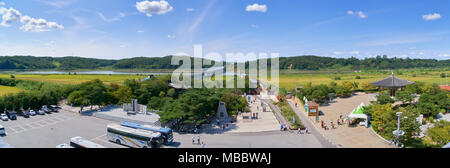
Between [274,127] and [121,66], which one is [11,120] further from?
[121,66]

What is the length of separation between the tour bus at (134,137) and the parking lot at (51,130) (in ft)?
2.42

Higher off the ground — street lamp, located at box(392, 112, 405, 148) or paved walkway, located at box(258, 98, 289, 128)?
street lamp, located at box(392, 112, 405, 148)

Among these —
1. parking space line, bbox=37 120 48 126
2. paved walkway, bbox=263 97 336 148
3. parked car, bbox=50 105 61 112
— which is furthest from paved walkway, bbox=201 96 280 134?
parked car, bbox=50 105 61 112

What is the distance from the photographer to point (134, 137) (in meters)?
18.8

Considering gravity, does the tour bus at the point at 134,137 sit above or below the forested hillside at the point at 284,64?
below

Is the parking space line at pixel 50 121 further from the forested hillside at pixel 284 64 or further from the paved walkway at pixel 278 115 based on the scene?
the forested hillside at pixel 284 64

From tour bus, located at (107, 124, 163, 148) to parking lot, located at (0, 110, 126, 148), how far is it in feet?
2.42

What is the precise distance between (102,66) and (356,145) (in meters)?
178

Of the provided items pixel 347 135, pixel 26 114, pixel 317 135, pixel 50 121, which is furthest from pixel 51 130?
pixel 347 135

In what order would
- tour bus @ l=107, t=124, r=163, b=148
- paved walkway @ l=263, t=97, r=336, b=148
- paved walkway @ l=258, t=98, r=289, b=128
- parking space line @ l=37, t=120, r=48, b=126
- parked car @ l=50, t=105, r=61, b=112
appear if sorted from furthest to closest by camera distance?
parked car @ l=50, t=105, r=61, b=112 < paved walkway @ l=258, t=98, r=289, b=128 < parking space line @ l=37, t=120, r=48, b=126 < paved walkway @ l=263, t=97, r=336, b=148 < tour bus @ l=107, t=124, r=163, b=148

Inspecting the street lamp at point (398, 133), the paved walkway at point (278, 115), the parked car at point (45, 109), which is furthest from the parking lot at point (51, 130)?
the street lamp at point (398, 133)

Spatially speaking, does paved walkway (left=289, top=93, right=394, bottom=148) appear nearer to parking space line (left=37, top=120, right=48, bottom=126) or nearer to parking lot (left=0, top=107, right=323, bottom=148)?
parking lot (left=0, top=107, right=323, bottom=148)

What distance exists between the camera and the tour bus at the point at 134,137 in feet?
59.3

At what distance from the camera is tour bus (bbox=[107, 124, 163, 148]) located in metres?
18.1
